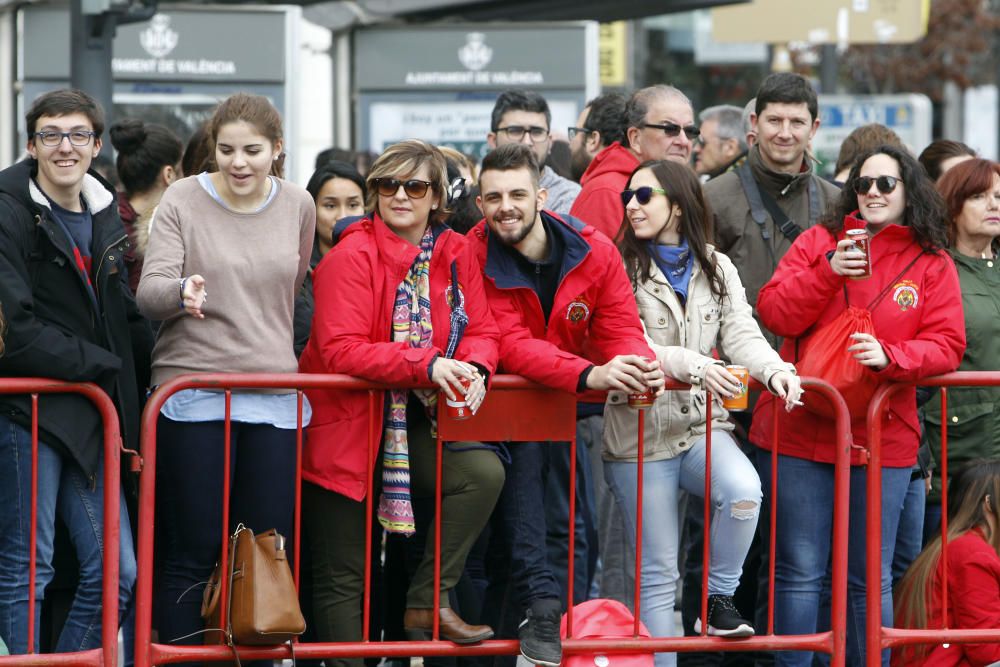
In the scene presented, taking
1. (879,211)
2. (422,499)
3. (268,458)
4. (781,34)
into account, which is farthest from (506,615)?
(781,34)

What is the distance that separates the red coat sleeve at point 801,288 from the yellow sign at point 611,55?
1414cm

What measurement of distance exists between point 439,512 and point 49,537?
1280 mm

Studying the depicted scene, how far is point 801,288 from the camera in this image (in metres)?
6.02

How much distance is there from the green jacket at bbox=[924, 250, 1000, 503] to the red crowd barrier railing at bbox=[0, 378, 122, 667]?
3.06 meters

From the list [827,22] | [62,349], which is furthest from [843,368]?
[827,22]

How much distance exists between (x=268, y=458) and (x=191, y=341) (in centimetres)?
47

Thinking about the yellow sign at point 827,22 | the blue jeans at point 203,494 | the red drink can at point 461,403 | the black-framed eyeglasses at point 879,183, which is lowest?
the blue jeans at point 203,494

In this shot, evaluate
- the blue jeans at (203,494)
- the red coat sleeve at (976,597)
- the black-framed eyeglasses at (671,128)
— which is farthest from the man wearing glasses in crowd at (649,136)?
the red coat sleeve at (976,597)

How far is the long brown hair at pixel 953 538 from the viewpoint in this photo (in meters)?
6.08

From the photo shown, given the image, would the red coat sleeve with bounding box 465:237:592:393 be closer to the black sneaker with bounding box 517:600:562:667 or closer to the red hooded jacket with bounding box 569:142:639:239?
the black sneaker with bounding box 517:600:562:667

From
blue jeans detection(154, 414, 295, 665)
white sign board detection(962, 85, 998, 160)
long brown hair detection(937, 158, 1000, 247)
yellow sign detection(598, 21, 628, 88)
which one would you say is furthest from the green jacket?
white sign board detection(962, 85, 998, 160)

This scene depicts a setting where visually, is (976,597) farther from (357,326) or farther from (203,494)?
(203,494)

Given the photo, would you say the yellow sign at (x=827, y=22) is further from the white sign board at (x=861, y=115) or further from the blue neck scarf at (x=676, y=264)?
the blue neck scarf at (x=676, y=264)

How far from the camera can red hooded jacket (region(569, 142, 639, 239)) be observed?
668cm
